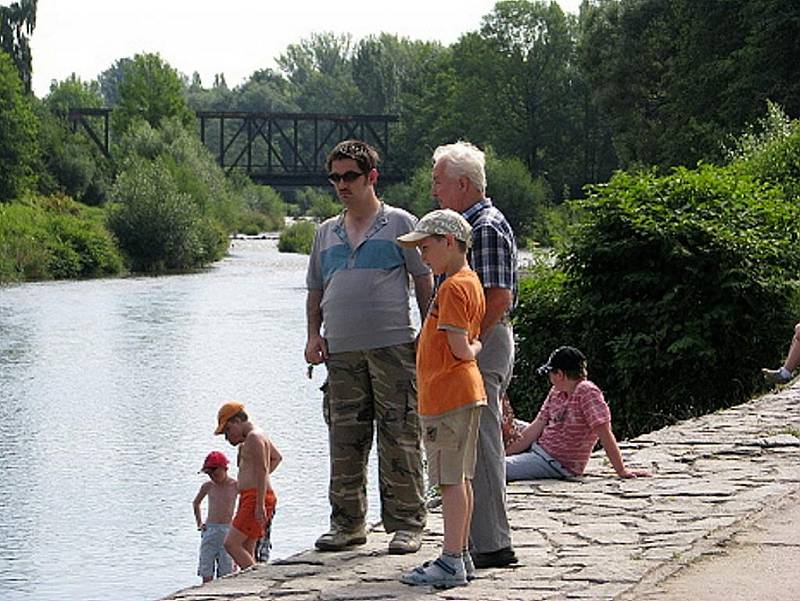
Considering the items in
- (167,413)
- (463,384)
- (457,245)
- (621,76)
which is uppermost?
(621,76)

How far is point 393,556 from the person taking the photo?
26.7ft

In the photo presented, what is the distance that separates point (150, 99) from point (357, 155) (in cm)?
10419

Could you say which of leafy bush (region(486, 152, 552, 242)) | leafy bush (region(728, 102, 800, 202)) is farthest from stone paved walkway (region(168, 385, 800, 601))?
leafy bush (region(486, 152, 552, 242))

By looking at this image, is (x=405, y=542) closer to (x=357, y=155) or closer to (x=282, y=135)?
(x=357, y=155)

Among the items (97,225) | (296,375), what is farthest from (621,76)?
(296,375)

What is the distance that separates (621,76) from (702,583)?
55.6 metres

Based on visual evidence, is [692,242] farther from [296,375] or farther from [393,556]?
[296,375]

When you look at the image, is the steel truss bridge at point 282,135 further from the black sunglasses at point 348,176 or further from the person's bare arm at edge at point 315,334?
the black sunglasses at point 348,176

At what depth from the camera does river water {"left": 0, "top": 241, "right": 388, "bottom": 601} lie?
16.7 metres

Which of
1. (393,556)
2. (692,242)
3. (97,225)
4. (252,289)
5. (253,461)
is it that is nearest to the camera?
(393,556)

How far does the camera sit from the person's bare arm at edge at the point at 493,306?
7.50m

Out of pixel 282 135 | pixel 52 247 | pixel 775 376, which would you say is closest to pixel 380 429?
pixel 775 376

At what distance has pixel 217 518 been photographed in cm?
1190

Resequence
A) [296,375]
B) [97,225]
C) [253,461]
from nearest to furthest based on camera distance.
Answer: [253,461], [296,375], [97,225]
